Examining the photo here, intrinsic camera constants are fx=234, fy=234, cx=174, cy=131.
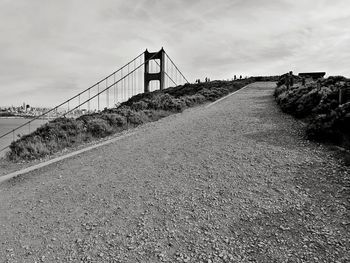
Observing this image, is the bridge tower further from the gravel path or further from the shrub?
the gravel path

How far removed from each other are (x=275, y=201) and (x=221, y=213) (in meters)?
0.99

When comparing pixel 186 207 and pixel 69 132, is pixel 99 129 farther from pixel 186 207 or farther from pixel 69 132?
pixel 186 207

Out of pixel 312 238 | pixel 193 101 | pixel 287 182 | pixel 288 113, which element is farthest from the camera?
pixel 193 101

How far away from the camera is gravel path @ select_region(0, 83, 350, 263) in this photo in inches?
122

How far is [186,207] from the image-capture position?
158 inches

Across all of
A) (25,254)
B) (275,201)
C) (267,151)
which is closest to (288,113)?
(267,151)

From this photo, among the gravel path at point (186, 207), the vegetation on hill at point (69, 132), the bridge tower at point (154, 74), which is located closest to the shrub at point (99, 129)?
the vegetation on hill at point (69, 132)

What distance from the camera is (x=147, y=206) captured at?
13.5 ft

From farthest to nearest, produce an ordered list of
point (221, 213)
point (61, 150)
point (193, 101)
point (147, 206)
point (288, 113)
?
point (193, 101) < point (288, 113) < point (61, 150) < point (147, 206) < point (221, 213)

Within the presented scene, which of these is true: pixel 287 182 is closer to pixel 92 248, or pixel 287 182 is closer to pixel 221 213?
pixel 221 213

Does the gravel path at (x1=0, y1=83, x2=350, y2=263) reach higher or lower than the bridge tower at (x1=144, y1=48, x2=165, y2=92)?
lower

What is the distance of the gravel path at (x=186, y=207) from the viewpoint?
10.2 feet

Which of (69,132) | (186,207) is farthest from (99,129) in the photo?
(186,207)

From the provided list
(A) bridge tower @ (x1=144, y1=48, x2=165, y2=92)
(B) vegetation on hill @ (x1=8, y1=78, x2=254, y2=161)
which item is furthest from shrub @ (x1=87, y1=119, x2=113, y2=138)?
(A) bridge tower @ (x1=144, y1=48, x2=165, y2=92)
